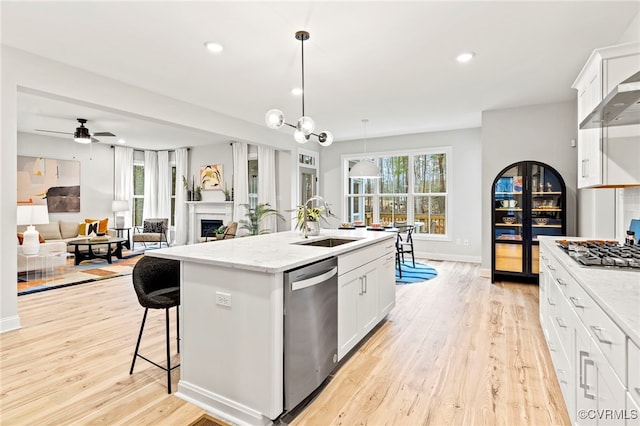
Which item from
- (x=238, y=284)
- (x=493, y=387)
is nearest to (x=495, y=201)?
(x=493, y=387)

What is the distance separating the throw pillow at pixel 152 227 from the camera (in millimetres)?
9049

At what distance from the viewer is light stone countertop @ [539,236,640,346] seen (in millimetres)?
1018

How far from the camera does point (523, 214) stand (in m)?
4.89

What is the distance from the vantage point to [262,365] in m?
1.83

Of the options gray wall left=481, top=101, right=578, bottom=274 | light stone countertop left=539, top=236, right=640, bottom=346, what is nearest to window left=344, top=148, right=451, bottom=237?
gray wall left=481, top=101, right=578, bottom=274

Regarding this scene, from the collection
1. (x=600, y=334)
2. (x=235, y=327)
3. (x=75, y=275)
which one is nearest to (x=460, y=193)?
(x=600, y=334)

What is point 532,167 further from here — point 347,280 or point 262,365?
point 262,365

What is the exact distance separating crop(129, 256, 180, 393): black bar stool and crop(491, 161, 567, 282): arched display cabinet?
4583mm

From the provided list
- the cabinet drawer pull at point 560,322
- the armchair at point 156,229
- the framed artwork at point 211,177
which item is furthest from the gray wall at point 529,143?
the armchair at point 156,229

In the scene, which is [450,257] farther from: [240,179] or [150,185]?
[150,185]

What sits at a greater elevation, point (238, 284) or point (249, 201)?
point (249, 201)

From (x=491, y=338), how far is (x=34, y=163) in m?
9.32

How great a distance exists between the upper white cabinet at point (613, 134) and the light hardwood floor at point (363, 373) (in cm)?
147

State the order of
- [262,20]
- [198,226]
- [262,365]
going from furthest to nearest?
1. [198,226]
2. [262,20]
3. [262,365]
